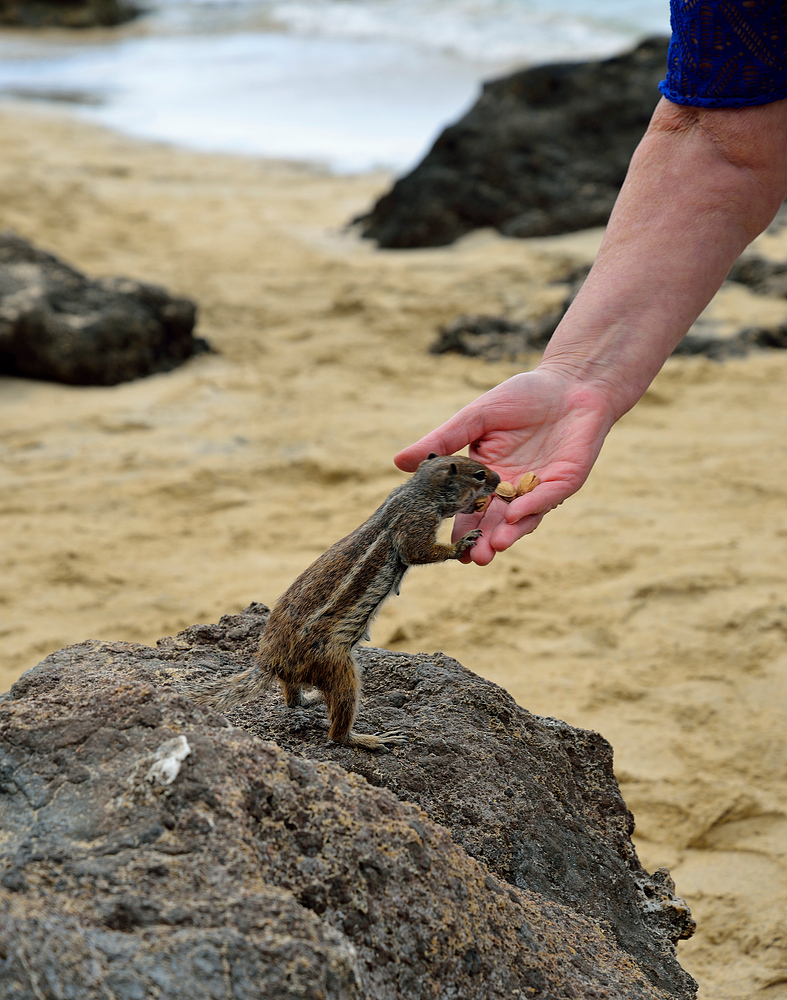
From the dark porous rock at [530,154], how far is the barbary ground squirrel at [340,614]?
7.52 m

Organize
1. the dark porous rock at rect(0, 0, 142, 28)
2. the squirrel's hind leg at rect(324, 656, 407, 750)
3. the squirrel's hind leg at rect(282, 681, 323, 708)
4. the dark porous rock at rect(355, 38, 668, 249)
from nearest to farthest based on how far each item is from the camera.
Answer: the squirrel's hind leg at rect(324, 656, 407, 750) < the squirrel's hind leg at rect(282, 681, 323, 708) < the dark porous rock at rect(355, 38, 668, 249) < the dark porous rock at rect(0, 0, 142, 28)

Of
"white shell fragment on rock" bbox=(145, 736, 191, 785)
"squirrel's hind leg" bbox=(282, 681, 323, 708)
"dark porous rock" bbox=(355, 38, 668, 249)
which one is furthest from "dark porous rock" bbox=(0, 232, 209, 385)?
"white shell fragment on rock" bbox=(145, 736, 191, 785)

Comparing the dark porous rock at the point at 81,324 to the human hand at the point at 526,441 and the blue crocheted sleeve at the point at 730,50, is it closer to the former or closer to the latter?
the human hand at the point at 526,441

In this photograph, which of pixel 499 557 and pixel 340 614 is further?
pixel 499 557

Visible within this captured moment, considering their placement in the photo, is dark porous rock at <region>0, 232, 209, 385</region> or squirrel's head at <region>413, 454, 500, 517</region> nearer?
squirrel's head at <region>413, 454, 500, 517</region>

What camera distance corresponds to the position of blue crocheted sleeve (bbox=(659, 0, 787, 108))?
2.60 metres

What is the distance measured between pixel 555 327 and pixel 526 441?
425 cm

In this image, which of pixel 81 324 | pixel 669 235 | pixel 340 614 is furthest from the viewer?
pixel 81 324

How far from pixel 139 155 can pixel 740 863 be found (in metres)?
14.0

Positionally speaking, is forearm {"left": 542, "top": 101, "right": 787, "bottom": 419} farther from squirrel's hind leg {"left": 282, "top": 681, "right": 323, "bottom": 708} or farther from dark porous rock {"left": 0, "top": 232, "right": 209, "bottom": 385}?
dark porous rock {"left": 0, "top": 232, "right": 209, "bottom": 385}

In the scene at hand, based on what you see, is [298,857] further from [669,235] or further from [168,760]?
[669,235]

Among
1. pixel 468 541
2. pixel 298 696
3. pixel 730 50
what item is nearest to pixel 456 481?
pixel 468 541

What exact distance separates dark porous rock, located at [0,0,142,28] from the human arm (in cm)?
3378

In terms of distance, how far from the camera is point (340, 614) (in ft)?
8.36
